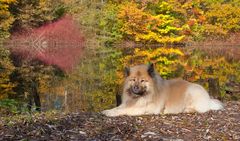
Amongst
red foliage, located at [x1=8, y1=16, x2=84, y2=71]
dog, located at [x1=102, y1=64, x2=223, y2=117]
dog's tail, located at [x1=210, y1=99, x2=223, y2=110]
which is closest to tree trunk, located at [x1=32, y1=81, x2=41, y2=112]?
dog, located at [x1=102, y1=64, x2=223, y2=117]

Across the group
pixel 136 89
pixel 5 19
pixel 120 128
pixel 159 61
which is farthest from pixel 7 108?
pixel 5 19

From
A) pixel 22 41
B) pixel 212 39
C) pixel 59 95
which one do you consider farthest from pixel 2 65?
pixel 212 39

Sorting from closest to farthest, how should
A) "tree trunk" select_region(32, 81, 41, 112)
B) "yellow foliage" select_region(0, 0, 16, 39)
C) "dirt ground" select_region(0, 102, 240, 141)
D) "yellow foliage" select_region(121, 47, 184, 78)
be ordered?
"dirt ground" select_region(0, 102, 240, 141)
"tree trunk" select_region(32, 81, 41, 112)
"yellow foliage" select_region(121, 47, 184, 78)
"yellow foliage" select_region(0, 0, 16, 39)

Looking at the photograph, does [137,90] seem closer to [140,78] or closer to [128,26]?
[140,78]

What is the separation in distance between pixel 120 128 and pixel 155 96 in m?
1.82

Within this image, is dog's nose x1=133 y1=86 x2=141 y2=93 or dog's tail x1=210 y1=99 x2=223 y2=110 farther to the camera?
dog's tail x1=210 y1=99 x2=223 y2=110

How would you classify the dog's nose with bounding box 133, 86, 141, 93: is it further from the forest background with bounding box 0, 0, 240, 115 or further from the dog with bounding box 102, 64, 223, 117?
the forest background with bounding box 0, 0, 240, 115

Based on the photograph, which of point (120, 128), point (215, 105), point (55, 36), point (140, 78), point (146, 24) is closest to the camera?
point (120, 128)

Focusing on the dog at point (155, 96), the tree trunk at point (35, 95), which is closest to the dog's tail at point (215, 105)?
the dog at point (155, 96)

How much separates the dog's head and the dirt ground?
0.51 m

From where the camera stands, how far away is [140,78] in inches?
291

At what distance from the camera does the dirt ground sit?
5.57 m

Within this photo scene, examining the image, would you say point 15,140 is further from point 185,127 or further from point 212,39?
point 212,39

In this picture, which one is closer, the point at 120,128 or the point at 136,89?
the point at 120,128
